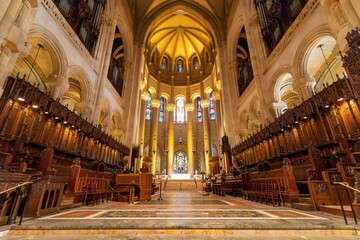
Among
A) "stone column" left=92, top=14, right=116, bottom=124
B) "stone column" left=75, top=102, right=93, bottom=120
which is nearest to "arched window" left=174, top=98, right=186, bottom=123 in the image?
"stone column" left=92, top=14, right=116, bottom=124

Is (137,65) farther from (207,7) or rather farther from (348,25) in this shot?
(348,25)

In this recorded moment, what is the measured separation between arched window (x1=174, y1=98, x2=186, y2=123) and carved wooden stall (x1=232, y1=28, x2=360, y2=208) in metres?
16.4

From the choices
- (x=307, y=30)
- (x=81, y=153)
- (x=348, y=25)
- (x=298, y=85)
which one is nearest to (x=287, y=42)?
(x=307, y=30)

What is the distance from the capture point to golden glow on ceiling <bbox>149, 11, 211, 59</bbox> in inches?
937

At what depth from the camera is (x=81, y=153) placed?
8508mm

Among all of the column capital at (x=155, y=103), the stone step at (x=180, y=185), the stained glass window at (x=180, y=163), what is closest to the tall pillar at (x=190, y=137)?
the stained glass window at (x=180, y=163)

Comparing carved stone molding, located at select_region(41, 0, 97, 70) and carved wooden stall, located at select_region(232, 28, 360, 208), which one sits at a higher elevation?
carved stone molding, located at select_region(41, 0, 97, 70)

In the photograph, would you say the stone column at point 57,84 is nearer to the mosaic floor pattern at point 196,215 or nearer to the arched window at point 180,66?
the mosaic floor pattern at point 196,215

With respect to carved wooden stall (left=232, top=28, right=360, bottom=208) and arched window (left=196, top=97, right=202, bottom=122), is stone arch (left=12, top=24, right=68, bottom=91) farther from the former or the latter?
arched window (left=196, top=97, right=202, bottom=122)

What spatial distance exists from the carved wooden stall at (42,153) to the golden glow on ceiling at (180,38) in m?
18.3

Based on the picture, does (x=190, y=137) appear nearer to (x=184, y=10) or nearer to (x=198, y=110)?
(x=198, y=110)

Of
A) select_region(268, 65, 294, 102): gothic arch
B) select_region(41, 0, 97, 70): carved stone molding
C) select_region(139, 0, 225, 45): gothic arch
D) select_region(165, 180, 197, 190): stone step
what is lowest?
select_region(165, 180, 197, 190): stone step

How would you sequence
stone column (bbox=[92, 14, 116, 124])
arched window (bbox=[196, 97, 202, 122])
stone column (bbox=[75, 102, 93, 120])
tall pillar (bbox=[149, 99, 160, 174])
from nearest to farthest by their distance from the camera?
1. stone column (bbox=[75, 102, 93, 120])
2. stone column (bbox=[92, 14, 116, 124])
3. tall pillar (bbox=[149, 99, 160, 174])
4. arched window (bbox=[196, 97, 202, 122])

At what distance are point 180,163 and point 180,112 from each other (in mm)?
7691
